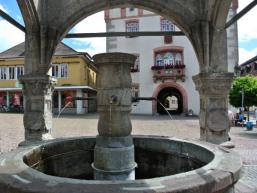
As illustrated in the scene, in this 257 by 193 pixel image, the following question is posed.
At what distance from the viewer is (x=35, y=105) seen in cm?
643

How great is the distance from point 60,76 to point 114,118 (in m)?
26.1

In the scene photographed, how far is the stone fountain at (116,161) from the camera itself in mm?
2268

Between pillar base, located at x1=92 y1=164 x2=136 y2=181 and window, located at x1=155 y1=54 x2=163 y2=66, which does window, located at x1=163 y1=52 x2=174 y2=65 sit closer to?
window, located at x1=155 y1=54 x2=163 y2=66

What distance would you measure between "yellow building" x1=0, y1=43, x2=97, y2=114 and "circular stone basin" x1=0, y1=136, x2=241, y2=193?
2289 centimetres

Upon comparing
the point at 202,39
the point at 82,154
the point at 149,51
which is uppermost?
the point at 149,51

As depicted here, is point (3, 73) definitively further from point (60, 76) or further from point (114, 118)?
point (114, 118)

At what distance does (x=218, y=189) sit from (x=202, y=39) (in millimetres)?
4651

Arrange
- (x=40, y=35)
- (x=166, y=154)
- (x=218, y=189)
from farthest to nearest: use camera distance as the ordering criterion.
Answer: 1. (x=40, y=35)
2. (x=166, y=154)
3. (x=218, y=189)

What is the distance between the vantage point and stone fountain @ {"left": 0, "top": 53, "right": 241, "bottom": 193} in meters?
2.27

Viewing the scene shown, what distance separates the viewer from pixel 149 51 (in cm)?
2603

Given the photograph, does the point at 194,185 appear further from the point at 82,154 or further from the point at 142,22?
the point at 142,22

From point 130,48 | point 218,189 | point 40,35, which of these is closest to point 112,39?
→ point 130,48

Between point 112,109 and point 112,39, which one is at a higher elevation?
point 112,39

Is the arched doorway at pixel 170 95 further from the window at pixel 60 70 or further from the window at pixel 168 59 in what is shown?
the window at pixel 60 70
